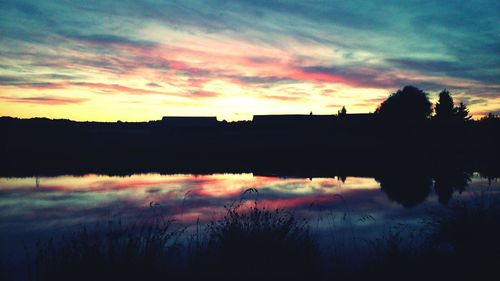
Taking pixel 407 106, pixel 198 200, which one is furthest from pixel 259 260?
pixel 407 106

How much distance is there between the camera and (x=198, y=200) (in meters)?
15.3

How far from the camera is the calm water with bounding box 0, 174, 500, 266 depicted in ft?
36.1

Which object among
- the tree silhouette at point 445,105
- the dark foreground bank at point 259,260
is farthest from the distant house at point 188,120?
the dark foreground bank at point 259,260

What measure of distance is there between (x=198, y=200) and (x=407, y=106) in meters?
75.5

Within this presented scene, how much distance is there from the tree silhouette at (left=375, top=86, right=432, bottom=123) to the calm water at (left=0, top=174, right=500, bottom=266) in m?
60.6

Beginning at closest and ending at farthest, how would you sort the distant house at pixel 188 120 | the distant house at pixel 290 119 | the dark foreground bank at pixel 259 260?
the dark foreground bank at pixel 259 260
the distant house at pixel 290 119
the distant house at pixel 188 120

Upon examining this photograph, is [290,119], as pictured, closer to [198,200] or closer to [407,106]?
[407,106]

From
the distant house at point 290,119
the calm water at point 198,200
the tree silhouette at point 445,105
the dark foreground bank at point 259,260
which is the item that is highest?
the tree silhouette at point 445,105

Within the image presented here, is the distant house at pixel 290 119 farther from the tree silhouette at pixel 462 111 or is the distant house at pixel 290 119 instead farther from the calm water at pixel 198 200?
the calm water at pixel 198 200

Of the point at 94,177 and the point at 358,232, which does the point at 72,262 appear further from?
the point at 94,177

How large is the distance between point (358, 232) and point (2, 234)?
10.2 metres

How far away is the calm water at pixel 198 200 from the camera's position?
433 inches

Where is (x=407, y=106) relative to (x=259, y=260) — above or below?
above

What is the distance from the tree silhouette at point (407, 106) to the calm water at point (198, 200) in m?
60.6
